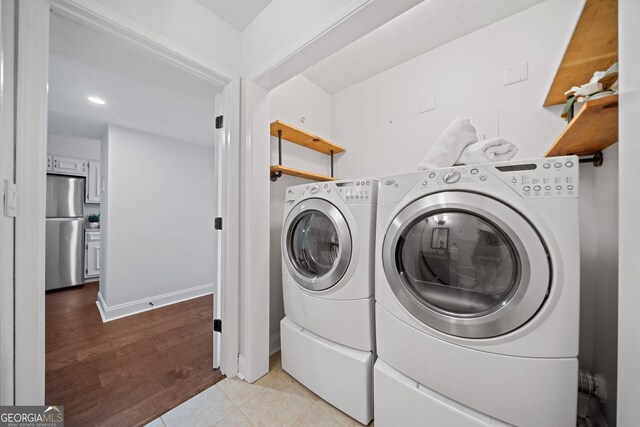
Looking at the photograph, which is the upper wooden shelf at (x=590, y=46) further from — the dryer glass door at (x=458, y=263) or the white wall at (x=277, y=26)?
the white wall at (x=277, y=26)

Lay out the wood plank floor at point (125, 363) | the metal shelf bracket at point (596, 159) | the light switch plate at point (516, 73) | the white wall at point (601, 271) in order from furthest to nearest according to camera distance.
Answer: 1. the light switch plate at point (516, 73)
2. the wood plank floor at point (125, 363)
3. the metal shelf bracket at point (596, 159)
4. the white wall at point (601, 271)

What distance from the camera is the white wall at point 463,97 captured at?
4.30 ft

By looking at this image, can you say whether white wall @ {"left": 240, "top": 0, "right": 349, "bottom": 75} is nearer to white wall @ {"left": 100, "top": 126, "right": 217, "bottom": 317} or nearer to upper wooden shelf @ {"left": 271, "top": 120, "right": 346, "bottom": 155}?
upper wooden shelf @ {"left": 271, "top": 120, "right": 346, "bottom": 155}

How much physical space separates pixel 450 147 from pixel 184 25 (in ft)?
5.21

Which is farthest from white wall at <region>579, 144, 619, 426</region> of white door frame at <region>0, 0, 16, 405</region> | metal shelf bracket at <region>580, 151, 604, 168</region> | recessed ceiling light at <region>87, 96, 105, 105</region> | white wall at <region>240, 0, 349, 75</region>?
recessed ceiling light at <region>87, 96, 105, 105</region>

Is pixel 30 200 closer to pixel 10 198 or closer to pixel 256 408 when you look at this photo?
pixel 10 198

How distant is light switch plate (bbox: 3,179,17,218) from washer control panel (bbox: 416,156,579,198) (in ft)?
5.09

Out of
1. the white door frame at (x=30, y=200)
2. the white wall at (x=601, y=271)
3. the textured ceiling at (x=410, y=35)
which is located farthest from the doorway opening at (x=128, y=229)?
the white wall at (x=601, y=271)

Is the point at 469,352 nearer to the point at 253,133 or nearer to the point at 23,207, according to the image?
the point at 253,133

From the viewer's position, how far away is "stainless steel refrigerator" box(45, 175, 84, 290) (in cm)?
317

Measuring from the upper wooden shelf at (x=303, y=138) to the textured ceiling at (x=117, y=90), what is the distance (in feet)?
1.52

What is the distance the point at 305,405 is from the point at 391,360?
2.00 feet
